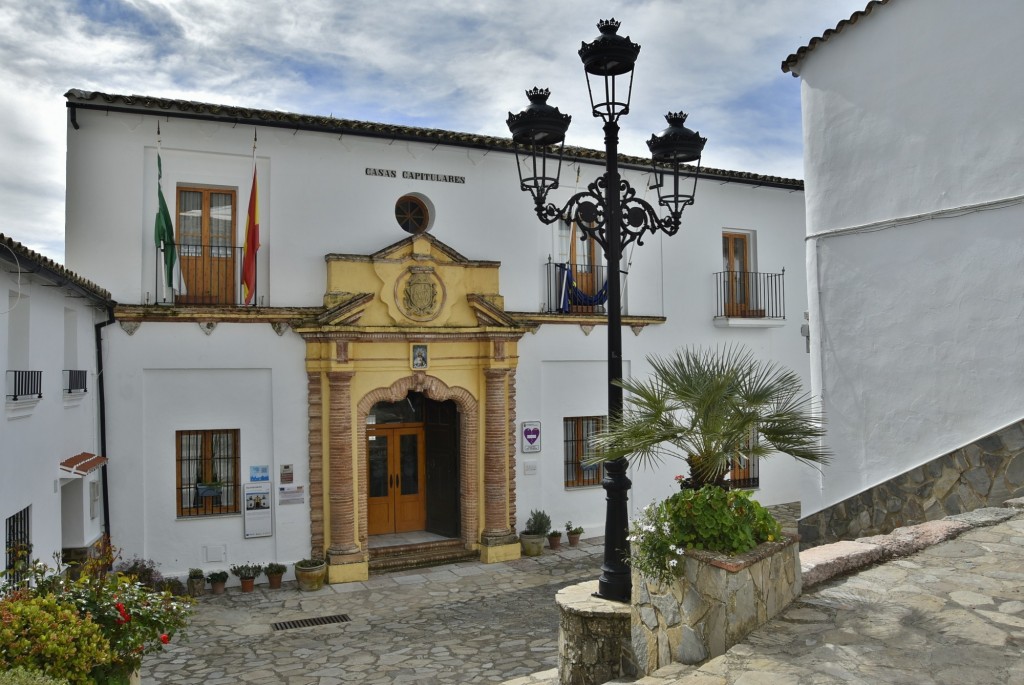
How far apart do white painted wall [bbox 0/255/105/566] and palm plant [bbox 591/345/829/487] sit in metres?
5.90

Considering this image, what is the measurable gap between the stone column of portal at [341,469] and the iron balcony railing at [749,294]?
8179 mm

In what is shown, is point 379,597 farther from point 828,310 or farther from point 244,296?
point 828,310

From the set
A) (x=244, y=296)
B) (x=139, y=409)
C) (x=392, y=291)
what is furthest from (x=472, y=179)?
(x=139, y=409)

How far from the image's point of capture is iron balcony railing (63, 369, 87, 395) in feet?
33.4

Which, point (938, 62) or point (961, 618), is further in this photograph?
point (938, 62)

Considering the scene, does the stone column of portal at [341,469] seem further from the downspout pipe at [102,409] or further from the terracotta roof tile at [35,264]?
the terracotta roof tile at [35,264]

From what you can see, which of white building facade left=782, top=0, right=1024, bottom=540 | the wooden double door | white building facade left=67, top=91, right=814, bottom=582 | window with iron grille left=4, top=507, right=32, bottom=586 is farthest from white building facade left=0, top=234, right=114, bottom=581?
white building facade left=782, top=0, right=1024, bottom=540

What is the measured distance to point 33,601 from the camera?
4953 millimetres

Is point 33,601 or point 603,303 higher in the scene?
point 603,303

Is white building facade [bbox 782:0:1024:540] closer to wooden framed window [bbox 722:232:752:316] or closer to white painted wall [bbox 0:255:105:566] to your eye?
wooden framed window [bbox 722:232:752:316]

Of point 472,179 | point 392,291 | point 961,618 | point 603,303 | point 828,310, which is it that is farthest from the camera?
point 603,303

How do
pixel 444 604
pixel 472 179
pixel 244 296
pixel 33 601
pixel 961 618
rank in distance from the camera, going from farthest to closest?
pixel 472 179, pixel 244 296, pixel 444 604, pixel 961 618, pixel 33 601

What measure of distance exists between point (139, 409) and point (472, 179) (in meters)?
6.78

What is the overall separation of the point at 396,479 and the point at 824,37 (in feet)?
33.1
